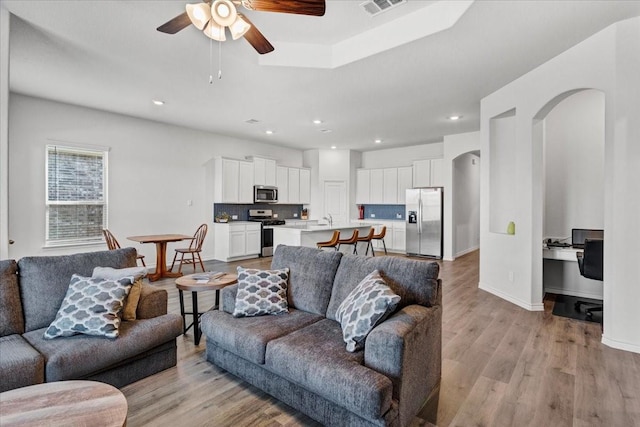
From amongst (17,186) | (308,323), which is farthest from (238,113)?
(308,323)

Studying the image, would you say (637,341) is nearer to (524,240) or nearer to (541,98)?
(524,240)

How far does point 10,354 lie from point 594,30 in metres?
5.09

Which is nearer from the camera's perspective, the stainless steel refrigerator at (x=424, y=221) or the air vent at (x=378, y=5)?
the air vent at (x=378, y=5)

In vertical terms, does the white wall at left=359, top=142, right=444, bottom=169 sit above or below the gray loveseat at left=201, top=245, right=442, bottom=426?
above

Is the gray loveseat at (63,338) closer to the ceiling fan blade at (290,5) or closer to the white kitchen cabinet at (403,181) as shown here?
the ceiling fan blade at (290,5)

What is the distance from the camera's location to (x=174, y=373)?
2.41 metres

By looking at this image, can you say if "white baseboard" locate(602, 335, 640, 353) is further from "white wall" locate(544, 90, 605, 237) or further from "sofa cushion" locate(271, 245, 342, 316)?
"sofa cushion" locate(271, 245, 342, 316)

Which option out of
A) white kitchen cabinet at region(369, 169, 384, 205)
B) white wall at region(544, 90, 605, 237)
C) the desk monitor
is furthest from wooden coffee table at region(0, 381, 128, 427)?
white kitchen cabinet at region(369, 169, 384, 205)

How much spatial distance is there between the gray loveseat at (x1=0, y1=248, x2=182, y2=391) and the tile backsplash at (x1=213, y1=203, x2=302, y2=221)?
468 cm

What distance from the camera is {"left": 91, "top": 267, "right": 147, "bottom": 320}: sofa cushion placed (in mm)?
2396

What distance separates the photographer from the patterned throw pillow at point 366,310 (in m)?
1.90

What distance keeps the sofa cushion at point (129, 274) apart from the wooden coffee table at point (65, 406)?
95 cm

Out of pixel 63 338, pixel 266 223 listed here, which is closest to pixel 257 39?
pixel 63 338

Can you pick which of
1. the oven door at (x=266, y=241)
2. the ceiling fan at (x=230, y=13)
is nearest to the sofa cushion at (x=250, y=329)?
the ceiling fan at (x=230, y=13)
